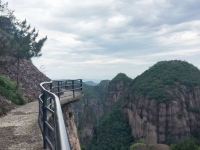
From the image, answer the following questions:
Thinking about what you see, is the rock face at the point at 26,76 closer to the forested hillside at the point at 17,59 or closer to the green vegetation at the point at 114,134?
the forested hillside at the point at 17,59

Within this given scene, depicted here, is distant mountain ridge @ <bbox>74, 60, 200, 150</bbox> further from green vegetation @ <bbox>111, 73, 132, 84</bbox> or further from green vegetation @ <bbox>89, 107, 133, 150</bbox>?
green vegetation @ <bbox>111, 73, 132, 84</bbox>

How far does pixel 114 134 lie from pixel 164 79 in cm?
2709

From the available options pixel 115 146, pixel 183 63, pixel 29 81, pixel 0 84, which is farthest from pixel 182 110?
pixel 0 84

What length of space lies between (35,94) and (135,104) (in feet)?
323

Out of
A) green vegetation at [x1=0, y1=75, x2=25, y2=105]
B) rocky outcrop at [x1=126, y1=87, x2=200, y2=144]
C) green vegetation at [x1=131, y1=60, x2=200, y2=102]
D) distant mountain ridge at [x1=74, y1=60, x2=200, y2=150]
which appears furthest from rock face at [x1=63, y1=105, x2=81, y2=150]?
green vegetation at [x1=131, y1=60, x2=200, y2=102]

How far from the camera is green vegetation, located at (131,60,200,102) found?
126 meters

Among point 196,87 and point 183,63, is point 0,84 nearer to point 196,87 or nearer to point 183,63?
point 196,87

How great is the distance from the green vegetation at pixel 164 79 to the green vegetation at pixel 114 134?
10.9 m

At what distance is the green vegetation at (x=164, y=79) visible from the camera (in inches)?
4941

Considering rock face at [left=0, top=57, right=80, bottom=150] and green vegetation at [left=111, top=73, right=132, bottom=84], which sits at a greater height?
rock face at [left=0, top=57, right=80, bottom=150]

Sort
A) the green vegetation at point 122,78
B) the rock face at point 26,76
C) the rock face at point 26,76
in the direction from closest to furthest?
the rock face at point 26,76 < the rock face at point 26,76 < the green vegetation at point 122,78

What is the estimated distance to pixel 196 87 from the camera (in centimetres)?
12550

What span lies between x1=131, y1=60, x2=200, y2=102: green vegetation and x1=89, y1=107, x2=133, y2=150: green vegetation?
10925 millimetres

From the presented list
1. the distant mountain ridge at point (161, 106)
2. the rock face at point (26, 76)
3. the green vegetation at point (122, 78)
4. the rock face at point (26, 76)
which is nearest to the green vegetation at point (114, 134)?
the distant mountain ridge at point (161, 106)
